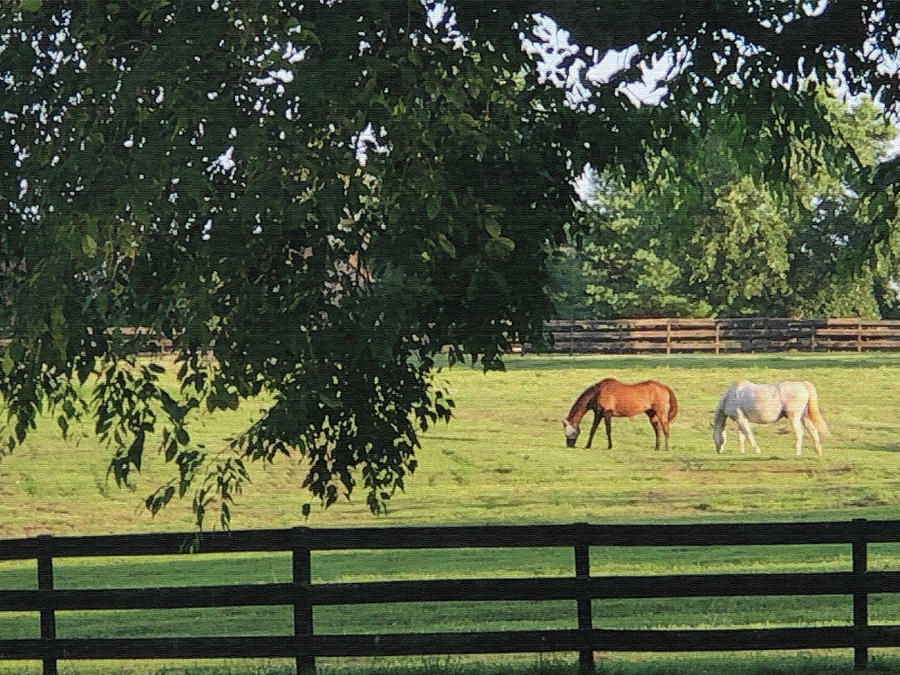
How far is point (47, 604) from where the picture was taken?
1142 centimetres

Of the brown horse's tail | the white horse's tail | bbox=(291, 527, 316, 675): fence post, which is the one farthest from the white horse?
bbox=(291, 527, 316, 675): fence post

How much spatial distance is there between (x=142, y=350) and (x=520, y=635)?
3.73 m

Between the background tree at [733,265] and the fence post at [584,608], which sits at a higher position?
the background tree at [733,265]

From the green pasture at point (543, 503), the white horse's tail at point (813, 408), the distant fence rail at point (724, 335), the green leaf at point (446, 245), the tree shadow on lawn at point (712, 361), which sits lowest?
the green pasture at point (543, 503)

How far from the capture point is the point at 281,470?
31.9m

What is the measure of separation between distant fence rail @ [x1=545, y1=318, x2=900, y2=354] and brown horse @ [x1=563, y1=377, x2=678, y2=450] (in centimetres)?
1222

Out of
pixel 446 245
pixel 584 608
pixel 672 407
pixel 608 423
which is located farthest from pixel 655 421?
pixel 446 245

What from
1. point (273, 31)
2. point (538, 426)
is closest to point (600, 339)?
point (538, 426)

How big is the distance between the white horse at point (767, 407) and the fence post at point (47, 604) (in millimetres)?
26830

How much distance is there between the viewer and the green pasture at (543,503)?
56.0 feet

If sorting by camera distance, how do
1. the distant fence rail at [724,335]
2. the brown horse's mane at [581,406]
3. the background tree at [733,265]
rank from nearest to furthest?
the brown horse's mane at [581,406] → the distant fence rail at [724,335] → the background tree at [733,265]

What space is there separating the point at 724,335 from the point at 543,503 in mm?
23879

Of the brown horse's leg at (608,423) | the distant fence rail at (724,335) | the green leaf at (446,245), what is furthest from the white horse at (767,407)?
the green leaf at (446,245)

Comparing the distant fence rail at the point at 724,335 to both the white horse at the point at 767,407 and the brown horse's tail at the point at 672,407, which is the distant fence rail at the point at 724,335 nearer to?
the brown horse's tail at the point at 672,407
